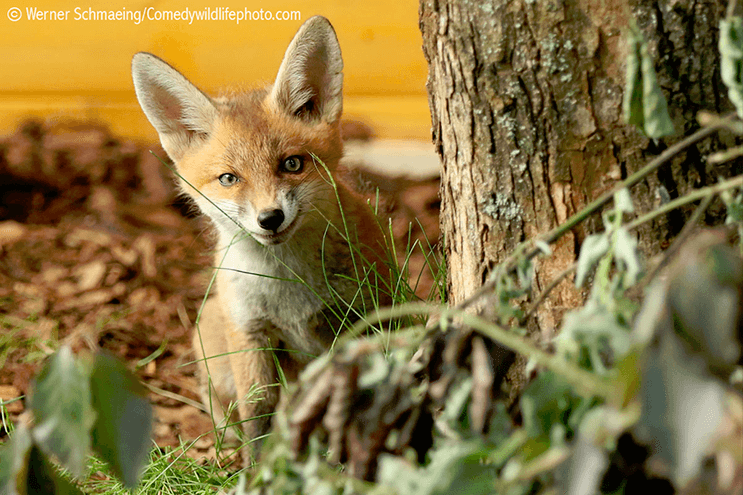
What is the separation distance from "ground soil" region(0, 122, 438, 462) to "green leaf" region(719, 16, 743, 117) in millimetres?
1778

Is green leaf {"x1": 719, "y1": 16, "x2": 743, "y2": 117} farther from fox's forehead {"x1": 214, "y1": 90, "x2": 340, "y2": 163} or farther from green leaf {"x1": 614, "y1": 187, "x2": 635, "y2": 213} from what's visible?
fox's forehead {"x1": 214, "y1": 90, "x2": 340, "y2": 163}

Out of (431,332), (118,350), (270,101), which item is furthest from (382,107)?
(431,332)

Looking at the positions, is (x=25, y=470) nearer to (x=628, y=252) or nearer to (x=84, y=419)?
(x=84, y=419)

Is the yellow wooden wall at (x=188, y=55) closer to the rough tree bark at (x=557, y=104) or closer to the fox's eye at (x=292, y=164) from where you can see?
the fox's eye at (x=292, y=164)

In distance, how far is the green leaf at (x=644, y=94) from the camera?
39.7 inches

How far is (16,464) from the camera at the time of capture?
938mm

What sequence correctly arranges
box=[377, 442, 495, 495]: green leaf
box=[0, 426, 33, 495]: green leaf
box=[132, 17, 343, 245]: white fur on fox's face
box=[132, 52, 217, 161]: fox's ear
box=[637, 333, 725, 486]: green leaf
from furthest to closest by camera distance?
box=[132, 52, 217, 161]: fox's ear → box=[132, 17, 343, 245]: white fur on fox's face → box=[0, 426, 33, 495]: green leaf → box=[377, 442, 495, 495]: green leaf → box=[637, 333, 725, 486]: green leaf

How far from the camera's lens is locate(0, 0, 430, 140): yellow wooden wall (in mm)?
4184

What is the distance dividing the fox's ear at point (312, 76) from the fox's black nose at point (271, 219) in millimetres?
538

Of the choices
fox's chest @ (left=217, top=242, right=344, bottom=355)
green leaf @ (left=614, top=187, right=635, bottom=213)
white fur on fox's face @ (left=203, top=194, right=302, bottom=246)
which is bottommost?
fox's chest @ (left=217, top=242, right=344, bottom=355)

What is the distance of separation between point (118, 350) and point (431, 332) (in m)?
2.56

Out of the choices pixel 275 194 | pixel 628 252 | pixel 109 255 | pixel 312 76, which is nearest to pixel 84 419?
pixel 628 252

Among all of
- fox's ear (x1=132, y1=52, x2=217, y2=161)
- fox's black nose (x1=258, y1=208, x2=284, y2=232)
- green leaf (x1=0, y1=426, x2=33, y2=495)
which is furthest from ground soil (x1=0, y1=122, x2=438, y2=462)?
green leaf (x1=0, y1=426, x2=33, y2=495)

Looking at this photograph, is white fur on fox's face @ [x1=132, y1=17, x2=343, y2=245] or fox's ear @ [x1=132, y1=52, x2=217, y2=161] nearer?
white fur on fox's face @ [x1=132, y1=17, x2=343, y2=245]
